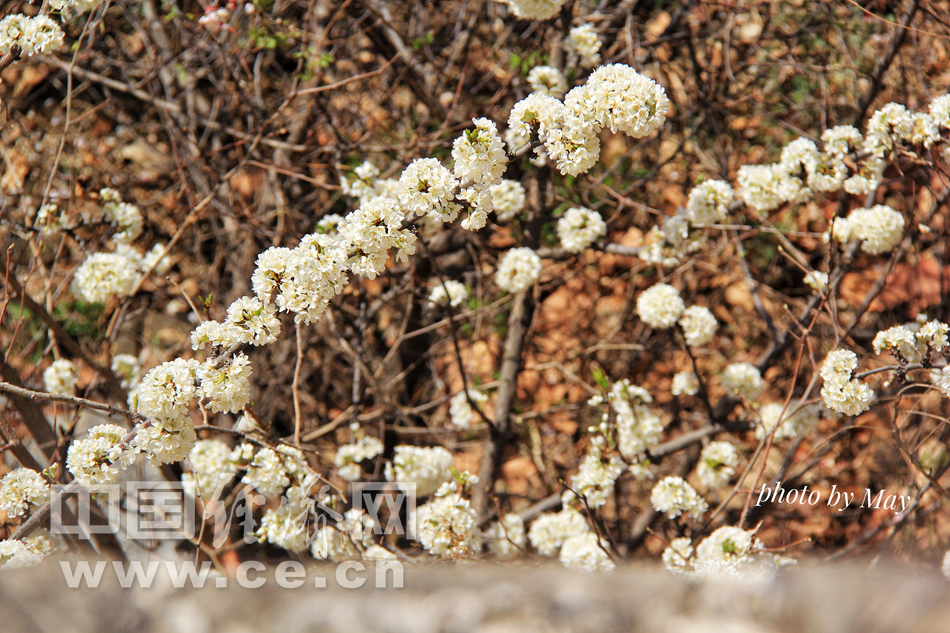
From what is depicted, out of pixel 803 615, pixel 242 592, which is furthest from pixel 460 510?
pixel 803 615

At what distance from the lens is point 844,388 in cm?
219

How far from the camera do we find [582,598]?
49.3 inches

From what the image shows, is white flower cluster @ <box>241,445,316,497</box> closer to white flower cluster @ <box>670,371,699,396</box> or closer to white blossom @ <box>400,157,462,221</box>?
white blossom @ <box>400,157,462,221</box>

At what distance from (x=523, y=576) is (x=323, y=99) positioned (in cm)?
338

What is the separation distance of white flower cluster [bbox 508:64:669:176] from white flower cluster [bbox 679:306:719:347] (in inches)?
51.6

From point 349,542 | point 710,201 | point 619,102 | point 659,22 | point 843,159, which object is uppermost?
point 659,22

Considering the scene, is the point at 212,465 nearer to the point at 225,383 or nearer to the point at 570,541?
the point at 225,383

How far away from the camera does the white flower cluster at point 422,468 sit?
287 cm

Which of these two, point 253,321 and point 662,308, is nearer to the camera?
point 253,321

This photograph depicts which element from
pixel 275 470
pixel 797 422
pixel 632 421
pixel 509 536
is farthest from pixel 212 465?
pixel 797 422

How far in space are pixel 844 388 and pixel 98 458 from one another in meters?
2.35

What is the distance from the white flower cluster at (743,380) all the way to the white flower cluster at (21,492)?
2.75m

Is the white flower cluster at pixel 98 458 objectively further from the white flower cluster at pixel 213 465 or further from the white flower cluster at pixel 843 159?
the white flower cluster at pixel 843 159

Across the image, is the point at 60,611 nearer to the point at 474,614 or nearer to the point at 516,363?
the point at 474,614
